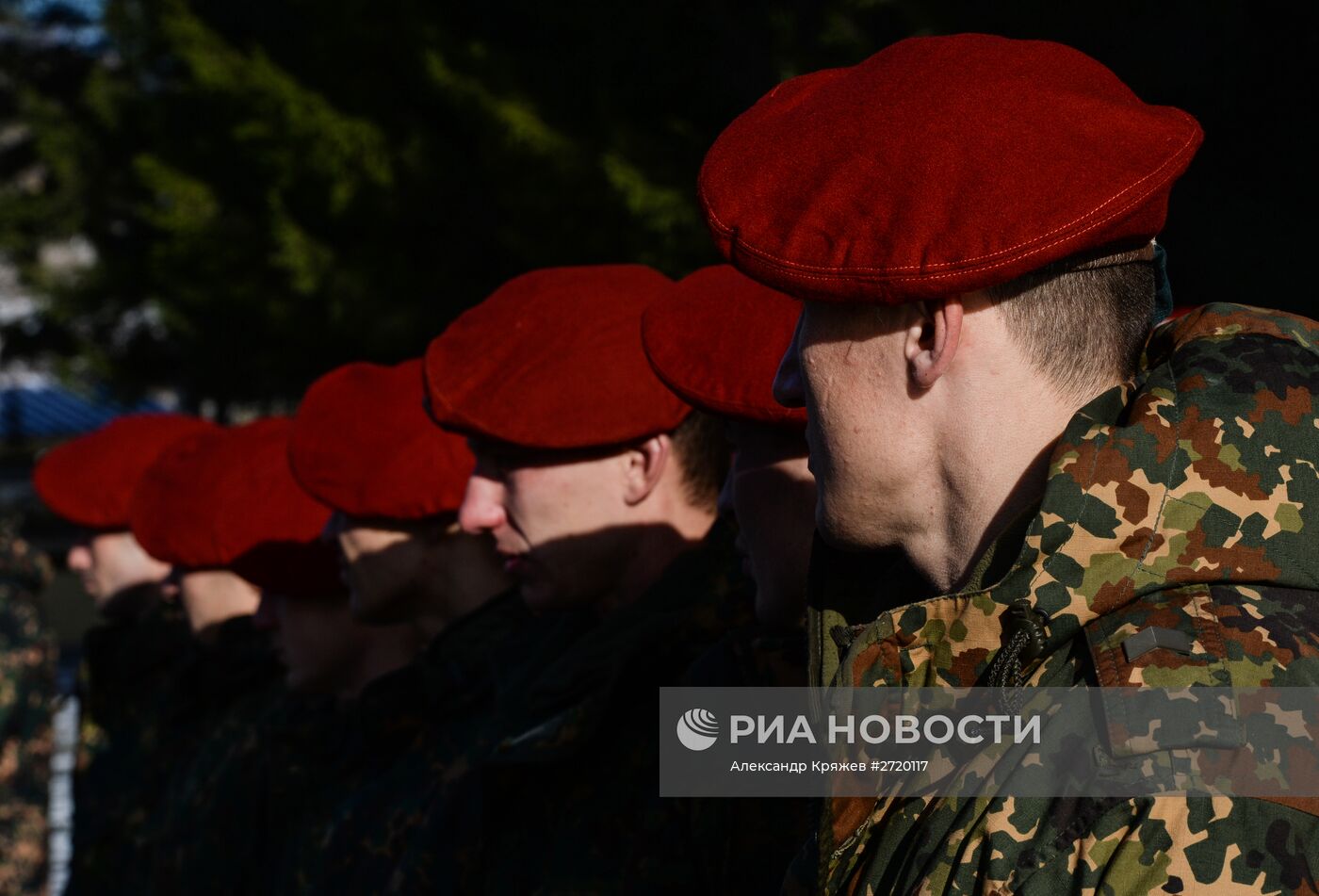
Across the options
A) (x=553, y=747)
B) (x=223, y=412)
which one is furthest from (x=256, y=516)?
(x=223, y=412)

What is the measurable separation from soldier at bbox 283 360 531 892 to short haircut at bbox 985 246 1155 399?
2.39 meters

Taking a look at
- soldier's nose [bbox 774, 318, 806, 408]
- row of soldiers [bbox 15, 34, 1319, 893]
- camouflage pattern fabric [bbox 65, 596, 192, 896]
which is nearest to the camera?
row of soldiers [bbox 15, 34, 1319, 893]

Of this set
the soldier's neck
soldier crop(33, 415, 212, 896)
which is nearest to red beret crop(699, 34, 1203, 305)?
the soldier's neck

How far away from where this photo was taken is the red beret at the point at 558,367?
3375 millimetres

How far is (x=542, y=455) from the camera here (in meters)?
3.47

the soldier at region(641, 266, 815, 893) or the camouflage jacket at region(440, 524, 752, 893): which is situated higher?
the soldier at region(641, 266, 815, 893)

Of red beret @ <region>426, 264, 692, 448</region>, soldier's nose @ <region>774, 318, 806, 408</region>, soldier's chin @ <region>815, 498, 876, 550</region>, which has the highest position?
soldier's nose @ <region>774, 318, 806, 408</region>

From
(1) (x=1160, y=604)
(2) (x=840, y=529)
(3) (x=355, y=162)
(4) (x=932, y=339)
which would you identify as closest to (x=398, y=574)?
(2) (x=840, y=529)

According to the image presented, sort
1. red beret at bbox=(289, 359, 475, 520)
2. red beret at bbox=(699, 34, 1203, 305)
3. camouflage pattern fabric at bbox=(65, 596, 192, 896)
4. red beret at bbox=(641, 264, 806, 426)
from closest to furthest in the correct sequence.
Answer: red beret at bbox=(699, 34, 1203, 305) < red beret at bbox=(641, 264, 806, 426) < red beret at bbox=(289, 359, 475, 520) < camouflage pattern fabric at bbox=(65, 596, 192, 896)

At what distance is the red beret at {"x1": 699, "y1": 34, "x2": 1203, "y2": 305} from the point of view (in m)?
1.74

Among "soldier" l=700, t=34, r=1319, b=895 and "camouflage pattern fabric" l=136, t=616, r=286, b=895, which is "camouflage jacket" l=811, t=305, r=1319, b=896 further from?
"camouflage pattern fabric" l=136, t=616, r=286, b=895

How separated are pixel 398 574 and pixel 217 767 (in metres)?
1.63

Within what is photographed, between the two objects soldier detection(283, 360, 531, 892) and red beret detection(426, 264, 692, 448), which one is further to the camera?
soldier detection(283, 360, 531, 892)

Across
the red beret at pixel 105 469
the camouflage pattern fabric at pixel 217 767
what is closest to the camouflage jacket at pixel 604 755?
the camouflage pattern fabric at pixel 217 767
